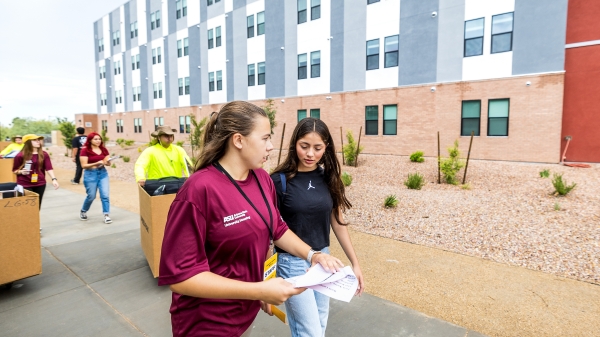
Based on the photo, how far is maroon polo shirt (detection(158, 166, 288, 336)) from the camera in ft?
4.34

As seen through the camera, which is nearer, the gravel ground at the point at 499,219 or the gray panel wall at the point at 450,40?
the gravel ground at the point at 499,219

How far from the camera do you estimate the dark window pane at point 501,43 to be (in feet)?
51.5

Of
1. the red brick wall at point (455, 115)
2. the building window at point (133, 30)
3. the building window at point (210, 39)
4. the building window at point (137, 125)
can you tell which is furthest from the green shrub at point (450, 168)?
the building window at point (133, 30)

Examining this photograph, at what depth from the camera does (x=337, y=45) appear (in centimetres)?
2103

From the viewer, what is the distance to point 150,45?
36.9 meters

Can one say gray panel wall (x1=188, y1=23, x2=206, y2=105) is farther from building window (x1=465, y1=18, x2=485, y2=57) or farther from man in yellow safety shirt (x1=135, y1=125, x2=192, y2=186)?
man in yellow safety shirt (x1=135, y1=125, x2=192, y2=186)

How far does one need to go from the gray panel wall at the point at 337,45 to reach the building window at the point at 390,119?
323 cm

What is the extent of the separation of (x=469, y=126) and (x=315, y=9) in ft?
38.9

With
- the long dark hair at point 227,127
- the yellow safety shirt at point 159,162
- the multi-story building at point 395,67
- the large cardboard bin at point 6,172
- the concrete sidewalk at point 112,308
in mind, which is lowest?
the concrete sidewalk at point 112,308

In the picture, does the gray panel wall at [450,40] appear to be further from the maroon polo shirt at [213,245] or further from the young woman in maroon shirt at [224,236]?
the maroon polo shirt at [213,245]

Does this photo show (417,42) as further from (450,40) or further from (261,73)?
(261,73)

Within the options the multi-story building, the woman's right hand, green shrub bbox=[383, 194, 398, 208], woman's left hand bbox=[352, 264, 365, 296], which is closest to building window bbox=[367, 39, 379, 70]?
the multi-story building

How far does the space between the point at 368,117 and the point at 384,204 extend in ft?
42.0

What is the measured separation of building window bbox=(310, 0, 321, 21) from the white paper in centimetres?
2249
